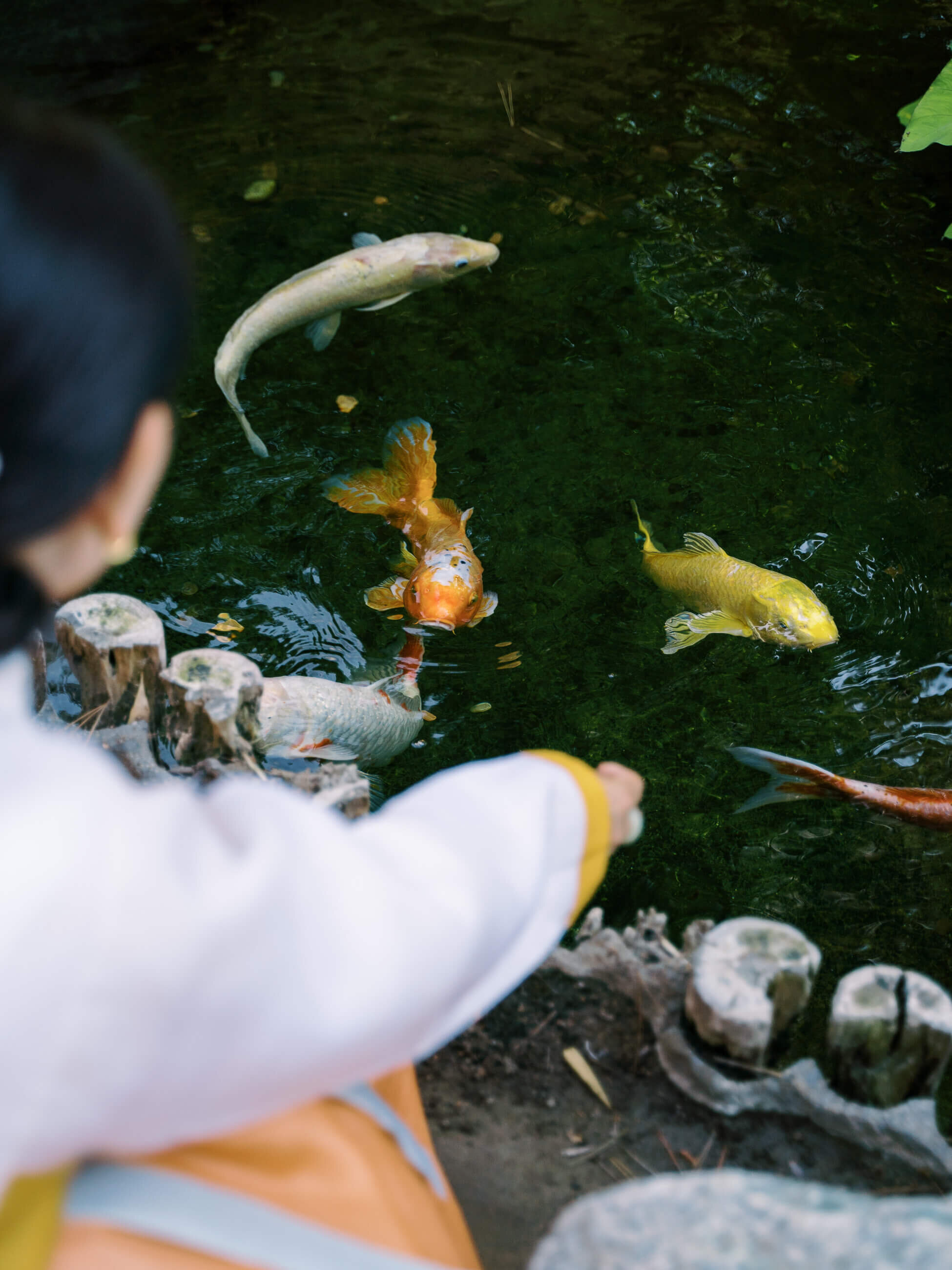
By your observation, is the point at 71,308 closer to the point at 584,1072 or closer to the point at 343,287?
Answer: the point at 584,1072

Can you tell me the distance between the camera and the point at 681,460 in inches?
192

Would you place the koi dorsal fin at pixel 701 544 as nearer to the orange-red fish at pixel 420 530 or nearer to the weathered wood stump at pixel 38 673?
the orange-red fish at pixel 420 530

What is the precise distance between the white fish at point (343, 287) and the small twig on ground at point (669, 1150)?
3.13m

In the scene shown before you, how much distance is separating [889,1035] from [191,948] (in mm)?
1563

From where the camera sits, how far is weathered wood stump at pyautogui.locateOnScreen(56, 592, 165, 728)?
9.08 feet

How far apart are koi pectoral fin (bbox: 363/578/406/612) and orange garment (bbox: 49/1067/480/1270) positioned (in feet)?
9.47

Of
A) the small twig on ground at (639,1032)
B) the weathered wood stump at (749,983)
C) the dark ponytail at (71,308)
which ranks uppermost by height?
the dark ponytail at (71,308)

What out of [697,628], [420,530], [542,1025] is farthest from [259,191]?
[542,1025]

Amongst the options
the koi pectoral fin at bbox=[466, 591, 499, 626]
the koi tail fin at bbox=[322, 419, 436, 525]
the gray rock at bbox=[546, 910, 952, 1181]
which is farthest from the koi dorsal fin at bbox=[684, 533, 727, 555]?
the gray rock at bbox=[546, 910, 952, 1181]

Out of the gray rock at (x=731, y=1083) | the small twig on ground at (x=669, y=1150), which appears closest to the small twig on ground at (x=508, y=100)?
the gray rock at (x=731, y=1083)

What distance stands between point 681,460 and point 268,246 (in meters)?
2.76

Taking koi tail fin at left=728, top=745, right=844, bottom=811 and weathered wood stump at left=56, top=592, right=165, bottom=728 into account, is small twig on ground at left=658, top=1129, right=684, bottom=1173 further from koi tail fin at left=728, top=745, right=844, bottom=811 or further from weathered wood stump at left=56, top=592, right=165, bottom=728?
weathered wood stump at left=56, top=592, right=165, bottom=728

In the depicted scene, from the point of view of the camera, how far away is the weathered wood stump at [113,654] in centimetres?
277

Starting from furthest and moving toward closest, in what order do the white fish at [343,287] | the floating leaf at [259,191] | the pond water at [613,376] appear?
the floating leaf at [259,191] → the white fish at [343,287] → the pond water at [613,376]
